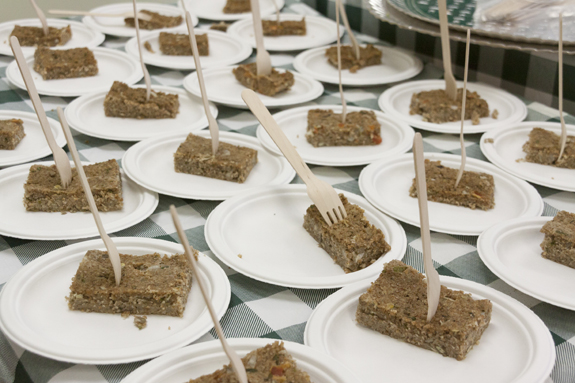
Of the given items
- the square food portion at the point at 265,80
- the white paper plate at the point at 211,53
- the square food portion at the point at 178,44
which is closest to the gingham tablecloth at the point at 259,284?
the square food portion at the point at 265,80

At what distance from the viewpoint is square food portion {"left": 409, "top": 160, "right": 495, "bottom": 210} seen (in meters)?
1.65

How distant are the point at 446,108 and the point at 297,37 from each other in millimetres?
1240

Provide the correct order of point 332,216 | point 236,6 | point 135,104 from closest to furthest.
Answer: point 332,216 < point 135,104 < point 236,6

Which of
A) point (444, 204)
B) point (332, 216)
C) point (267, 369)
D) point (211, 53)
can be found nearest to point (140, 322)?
point (267, 369)

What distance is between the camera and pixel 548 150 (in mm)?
1857

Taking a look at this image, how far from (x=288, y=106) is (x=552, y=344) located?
1.56 metres

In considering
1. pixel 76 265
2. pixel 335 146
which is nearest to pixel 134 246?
pixel 76 265

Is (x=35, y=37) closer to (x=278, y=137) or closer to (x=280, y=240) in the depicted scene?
(x=278, y=137)

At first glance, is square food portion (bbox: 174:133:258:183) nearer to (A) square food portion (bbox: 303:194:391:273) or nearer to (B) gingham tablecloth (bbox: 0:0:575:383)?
(B) gingham tablecloth (bbox: 0:0:575:383)

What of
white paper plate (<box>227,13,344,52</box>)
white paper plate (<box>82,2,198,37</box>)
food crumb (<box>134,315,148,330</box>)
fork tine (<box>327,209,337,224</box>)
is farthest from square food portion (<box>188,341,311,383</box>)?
white paper plate (<box>82,2,198,37</box>)

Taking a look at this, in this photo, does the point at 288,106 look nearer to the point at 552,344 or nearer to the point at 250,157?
the point at 250,157

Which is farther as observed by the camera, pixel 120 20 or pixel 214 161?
pixel 120 20

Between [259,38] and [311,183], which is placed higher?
[259,38]

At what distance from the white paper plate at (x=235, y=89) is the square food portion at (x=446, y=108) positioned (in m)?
0.45
